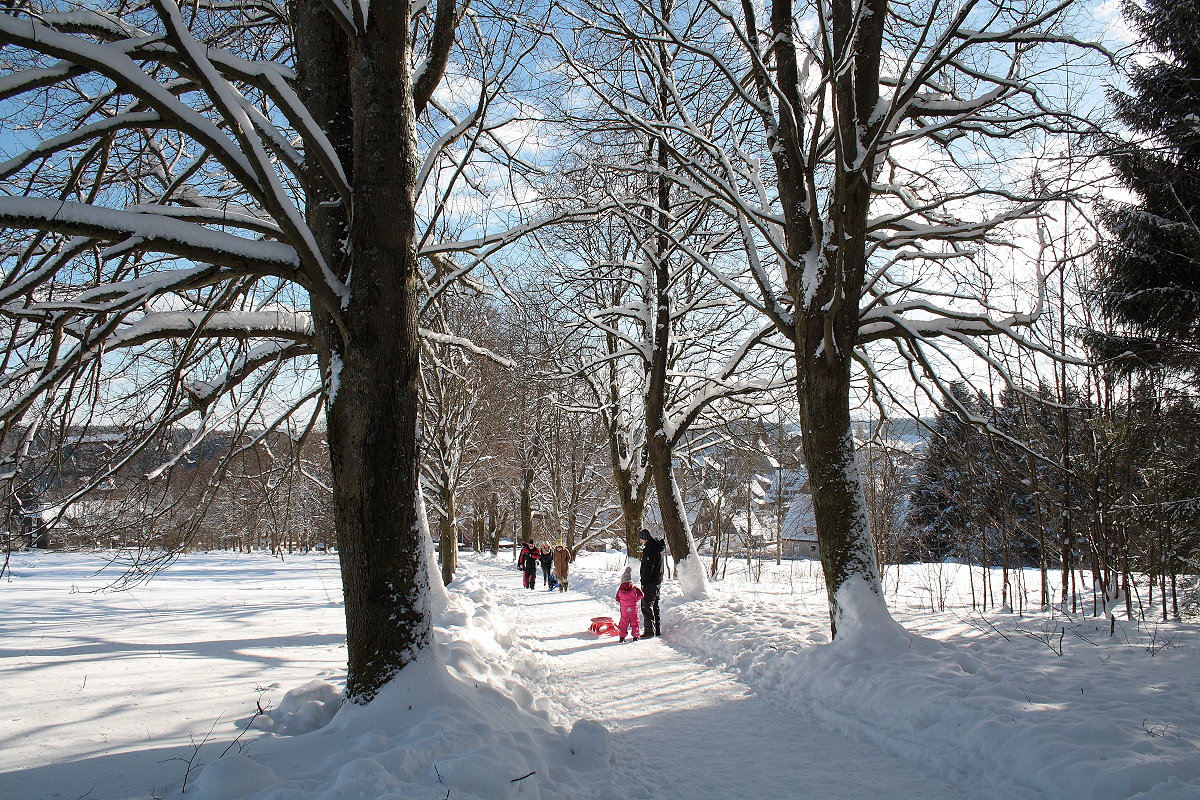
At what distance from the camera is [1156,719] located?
4.05 m

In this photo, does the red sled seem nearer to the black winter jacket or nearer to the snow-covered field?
the black winter jacket

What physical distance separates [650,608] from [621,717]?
4165mm

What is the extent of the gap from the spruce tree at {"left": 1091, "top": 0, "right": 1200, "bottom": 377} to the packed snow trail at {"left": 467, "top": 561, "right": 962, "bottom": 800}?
7060 mm

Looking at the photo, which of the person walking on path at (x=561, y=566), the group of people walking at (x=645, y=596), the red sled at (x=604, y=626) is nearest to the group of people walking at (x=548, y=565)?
the person walking on path at (x=561, y=566)

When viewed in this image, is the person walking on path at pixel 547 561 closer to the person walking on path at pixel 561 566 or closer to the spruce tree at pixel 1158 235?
the person walking on path at pixel 561 566

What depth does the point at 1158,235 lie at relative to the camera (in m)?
8.83

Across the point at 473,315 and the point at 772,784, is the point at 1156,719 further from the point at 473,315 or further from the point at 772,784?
the point at 473,315

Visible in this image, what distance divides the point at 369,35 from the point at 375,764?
4.41 meters

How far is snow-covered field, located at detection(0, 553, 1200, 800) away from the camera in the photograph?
312cm

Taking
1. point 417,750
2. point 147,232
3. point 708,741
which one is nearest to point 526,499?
point 708,741

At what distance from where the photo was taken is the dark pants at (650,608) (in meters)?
9.15

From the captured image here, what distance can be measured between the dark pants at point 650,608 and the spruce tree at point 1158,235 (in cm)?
720

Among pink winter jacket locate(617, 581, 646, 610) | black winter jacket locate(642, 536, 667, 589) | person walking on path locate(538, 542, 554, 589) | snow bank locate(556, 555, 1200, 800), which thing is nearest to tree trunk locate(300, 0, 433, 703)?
snow bank locate(556, 555, 1200, 800)

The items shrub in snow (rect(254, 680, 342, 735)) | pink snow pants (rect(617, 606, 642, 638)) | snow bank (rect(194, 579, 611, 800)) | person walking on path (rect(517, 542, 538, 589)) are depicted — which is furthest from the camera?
person walking on path (rect(517, 542, 538, 589))
